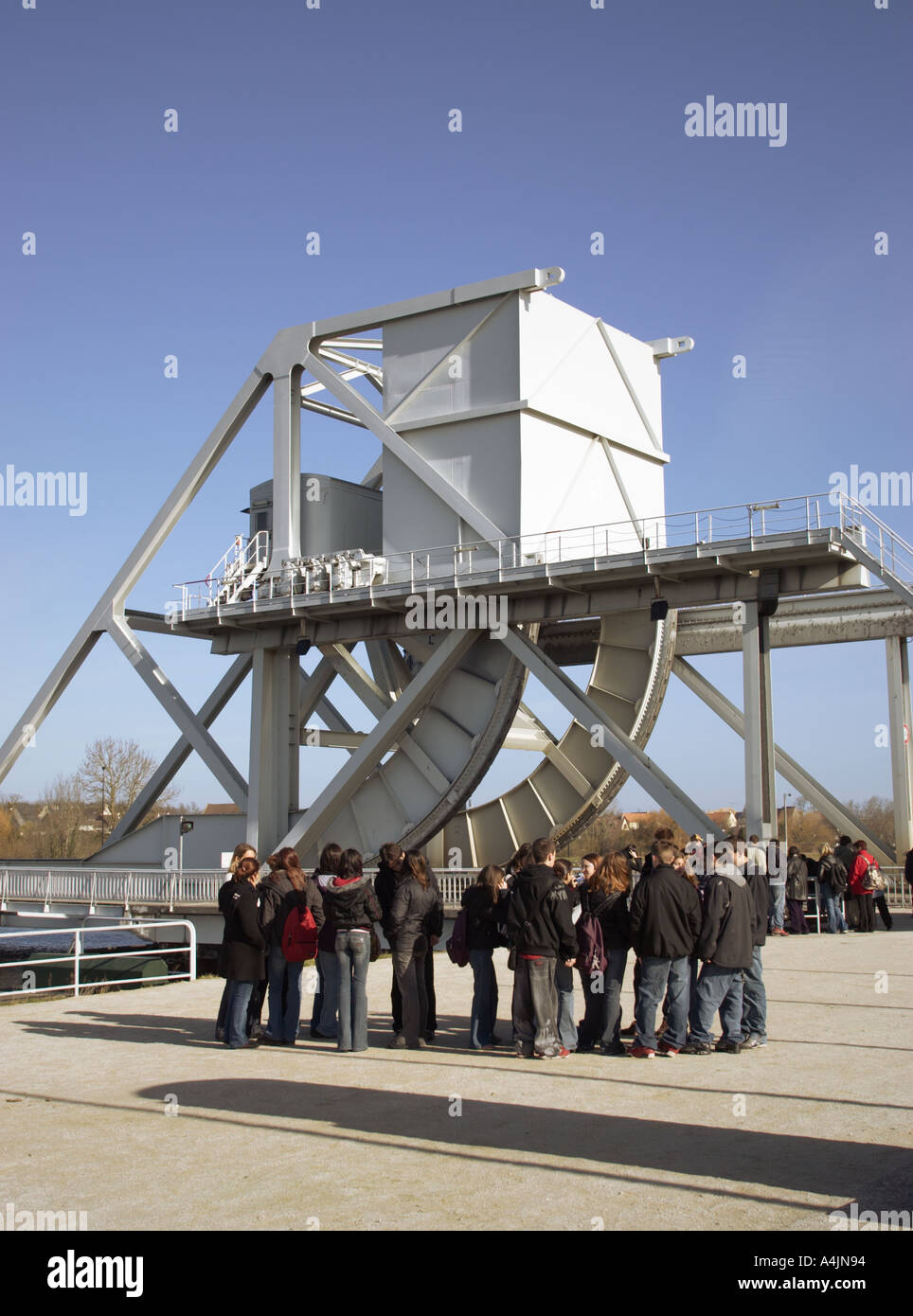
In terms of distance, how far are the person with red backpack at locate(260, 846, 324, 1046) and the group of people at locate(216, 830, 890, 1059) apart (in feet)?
0.05

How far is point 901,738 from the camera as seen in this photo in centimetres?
2994

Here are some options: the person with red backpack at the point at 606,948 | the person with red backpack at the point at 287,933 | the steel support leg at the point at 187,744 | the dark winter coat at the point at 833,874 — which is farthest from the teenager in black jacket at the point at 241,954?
the steel support leg at the point at 187,744

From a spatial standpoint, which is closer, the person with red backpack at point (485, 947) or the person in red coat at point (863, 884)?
the person with red backpack at point (485, 947)

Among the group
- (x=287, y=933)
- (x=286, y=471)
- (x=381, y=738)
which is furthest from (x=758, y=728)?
(x=287, y=933)

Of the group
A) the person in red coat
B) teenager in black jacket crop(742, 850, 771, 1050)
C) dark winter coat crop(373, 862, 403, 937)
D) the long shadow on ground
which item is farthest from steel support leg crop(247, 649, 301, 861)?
the long shadow on ground

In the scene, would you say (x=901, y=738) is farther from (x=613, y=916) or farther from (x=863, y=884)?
(x=613, y=916)

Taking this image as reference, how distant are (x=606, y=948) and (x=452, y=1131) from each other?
320 centimetres

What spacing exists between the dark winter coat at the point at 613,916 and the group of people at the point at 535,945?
11 mm

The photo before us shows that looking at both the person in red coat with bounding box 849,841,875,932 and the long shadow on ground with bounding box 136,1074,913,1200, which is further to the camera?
the person in red coat with bounding box 849,841,875,932

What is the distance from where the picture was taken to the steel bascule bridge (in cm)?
2652

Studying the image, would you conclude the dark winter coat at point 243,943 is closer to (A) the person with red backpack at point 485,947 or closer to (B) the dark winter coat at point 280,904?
(B) the dark winter coat at point 280,904

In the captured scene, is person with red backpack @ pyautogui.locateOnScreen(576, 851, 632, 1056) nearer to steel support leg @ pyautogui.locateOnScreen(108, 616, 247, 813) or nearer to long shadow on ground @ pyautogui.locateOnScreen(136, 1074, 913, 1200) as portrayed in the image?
long shadow on ground @ pyautogui.locateOnScreen(136, 1074, 913, 1200)

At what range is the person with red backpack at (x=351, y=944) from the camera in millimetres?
11070
